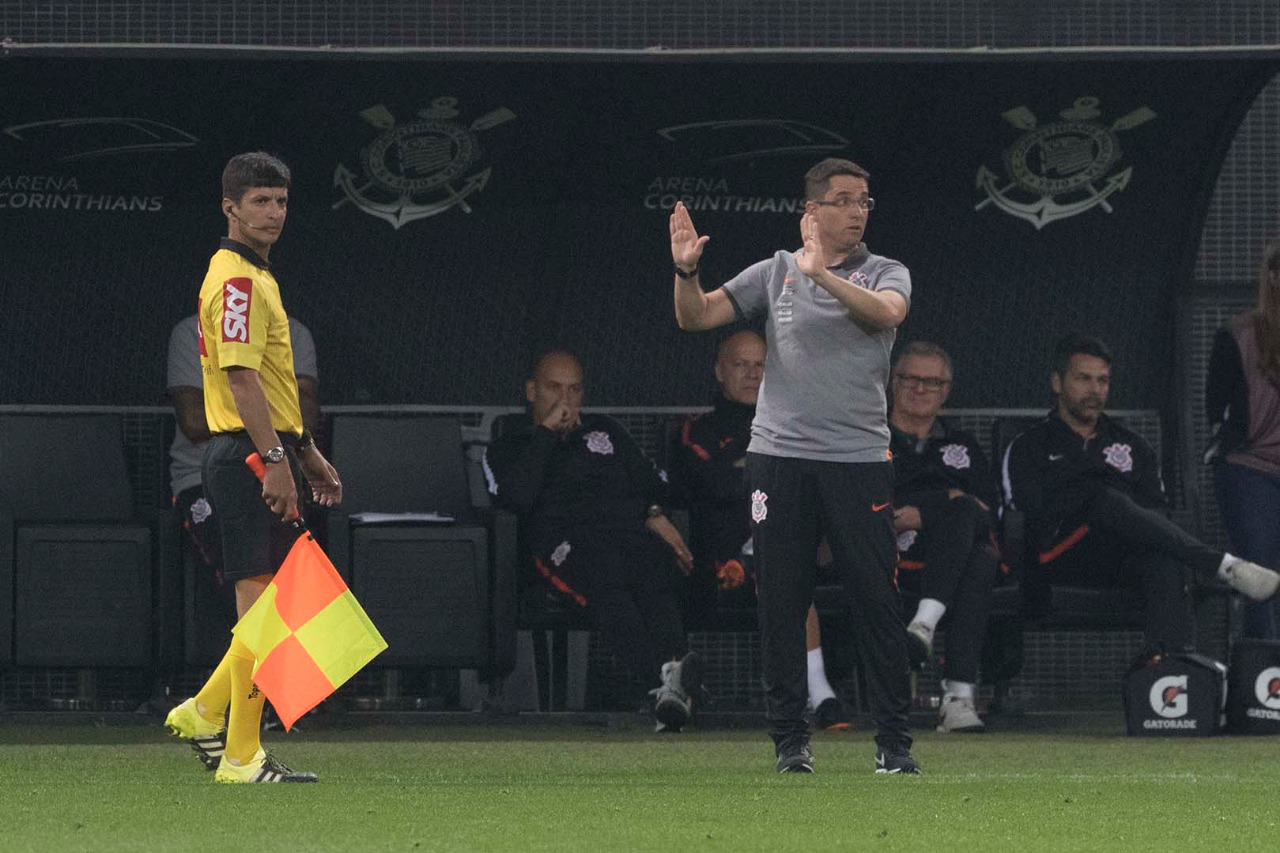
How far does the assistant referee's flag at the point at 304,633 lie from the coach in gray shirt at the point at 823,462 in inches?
46.9

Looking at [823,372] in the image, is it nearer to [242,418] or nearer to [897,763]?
[897,763]

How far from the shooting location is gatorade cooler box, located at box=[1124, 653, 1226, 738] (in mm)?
8500

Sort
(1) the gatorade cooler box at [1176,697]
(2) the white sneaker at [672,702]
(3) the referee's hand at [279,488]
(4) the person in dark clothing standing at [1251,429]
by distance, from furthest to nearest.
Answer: (4) the person in dark clothing standing at [1251,429]
(1) the gatorade cooler box at [1176,697]
(2) the white sneaker at [672,702]
(3) the referee's hand at [279,488]

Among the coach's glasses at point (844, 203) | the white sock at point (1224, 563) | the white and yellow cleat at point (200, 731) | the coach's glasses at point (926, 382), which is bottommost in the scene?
the white and yellow cleat at point (200, 731)

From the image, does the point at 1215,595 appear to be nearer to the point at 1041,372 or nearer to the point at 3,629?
the point at 1041,372

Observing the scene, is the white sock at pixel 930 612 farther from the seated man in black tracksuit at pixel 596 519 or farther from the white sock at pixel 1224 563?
the white sock at pixel 1224 563

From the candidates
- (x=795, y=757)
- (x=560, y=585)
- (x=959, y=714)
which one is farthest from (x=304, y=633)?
(x=959, y=714)

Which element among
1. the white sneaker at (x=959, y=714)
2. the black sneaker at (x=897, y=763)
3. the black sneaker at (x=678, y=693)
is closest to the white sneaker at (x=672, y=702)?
the black sneaker at (x=678, y=693)

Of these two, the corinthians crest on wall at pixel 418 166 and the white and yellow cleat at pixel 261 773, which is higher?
the corinthians crest on wall at pixel 418 166

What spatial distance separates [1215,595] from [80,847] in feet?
18.0

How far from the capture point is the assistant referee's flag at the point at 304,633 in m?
6.14

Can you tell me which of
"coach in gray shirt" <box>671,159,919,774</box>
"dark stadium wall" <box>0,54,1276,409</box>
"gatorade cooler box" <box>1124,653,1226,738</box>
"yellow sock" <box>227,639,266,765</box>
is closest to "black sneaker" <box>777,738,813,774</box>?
"coach in gray shirt" <box>671,159,919,774</box>

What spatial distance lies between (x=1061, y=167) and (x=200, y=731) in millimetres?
4547

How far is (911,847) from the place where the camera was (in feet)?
15.8
